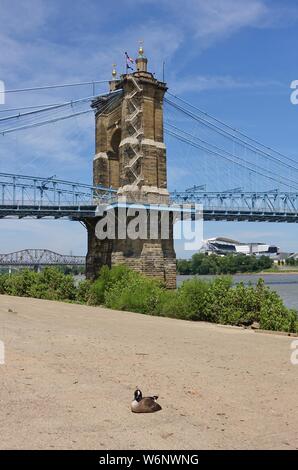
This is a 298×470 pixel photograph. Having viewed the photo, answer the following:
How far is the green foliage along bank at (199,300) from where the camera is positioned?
19.5 metres

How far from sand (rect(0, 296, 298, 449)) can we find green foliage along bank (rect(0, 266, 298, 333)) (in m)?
5.15

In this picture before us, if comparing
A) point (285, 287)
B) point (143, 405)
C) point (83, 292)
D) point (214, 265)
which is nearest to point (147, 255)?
point (83, 292)

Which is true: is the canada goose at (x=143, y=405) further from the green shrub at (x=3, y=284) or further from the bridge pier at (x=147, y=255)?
the bridge pier at (x=147, y=255)

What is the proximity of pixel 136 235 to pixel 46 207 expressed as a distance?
12112mm

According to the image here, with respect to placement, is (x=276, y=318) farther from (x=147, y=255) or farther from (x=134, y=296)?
(x=147, y=255)

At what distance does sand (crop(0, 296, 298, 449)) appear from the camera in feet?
20.1

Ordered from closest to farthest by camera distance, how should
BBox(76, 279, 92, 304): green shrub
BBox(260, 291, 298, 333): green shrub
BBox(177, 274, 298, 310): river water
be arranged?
BBox(260, 291, 298, 333): green shrub, BBox(76, 279, 92, 304): green shrub, BBox(177, 274, 298, 310): river water

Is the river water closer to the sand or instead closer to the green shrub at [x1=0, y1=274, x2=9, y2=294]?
the sand

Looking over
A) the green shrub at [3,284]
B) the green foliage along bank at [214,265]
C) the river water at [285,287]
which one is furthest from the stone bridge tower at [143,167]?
the green foliage along bank at [214,265]

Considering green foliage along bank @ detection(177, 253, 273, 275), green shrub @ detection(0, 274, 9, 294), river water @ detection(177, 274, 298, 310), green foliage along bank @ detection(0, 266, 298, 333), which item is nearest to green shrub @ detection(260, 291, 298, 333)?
green foliage along bank @ detection(0, 266, 298, 333)

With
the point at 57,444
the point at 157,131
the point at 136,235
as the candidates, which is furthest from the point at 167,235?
the point at 57,444
